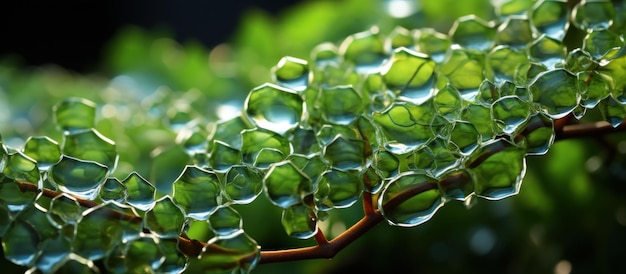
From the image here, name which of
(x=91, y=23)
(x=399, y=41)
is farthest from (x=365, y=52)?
(x=91, y=23)

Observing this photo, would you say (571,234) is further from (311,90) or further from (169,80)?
(169,80)

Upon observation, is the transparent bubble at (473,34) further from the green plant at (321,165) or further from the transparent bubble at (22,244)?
the transparent bubble at (22,244)

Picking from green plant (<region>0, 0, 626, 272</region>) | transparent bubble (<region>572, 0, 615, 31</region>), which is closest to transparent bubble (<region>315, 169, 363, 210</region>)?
green plant (<region>0, 0, 626, 272</region>)

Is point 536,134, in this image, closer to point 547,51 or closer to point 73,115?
point 547,51

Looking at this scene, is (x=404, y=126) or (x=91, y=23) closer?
(x=404, y=126)

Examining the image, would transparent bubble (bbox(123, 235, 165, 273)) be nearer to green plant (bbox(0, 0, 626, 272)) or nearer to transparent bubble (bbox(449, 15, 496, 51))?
green plant (bbox(0, 0, 626, 272))

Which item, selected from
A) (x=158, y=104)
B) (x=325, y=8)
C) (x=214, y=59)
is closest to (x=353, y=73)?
(x=158, y=104)
